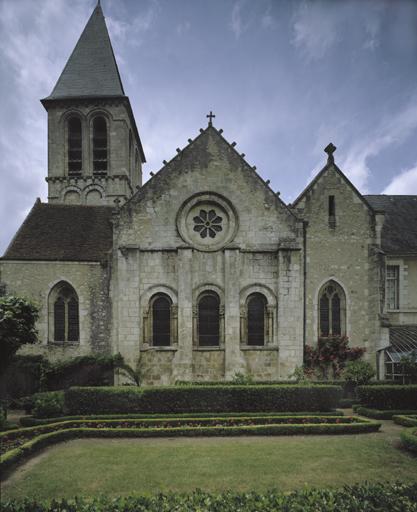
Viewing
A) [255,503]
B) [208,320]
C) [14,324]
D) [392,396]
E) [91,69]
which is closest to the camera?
[255,503]

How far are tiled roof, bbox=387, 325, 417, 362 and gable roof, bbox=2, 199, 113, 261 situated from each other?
17138 millimetres

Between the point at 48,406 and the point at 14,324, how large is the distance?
11.6 ft

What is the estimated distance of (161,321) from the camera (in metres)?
20.1

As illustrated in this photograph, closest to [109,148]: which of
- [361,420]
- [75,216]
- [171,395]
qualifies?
[75,216]

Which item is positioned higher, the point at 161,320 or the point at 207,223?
the point at 207,223

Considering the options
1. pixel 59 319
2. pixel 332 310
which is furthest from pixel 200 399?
pixel 59 319

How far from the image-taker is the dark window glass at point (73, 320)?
840 inches

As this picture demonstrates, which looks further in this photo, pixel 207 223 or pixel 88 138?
pixel 88 138

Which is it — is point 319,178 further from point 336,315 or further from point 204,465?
point 204,465

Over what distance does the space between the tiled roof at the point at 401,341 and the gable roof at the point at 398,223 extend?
4843 mm

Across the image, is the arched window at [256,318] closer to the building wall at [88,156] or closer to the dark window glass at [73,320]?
the dark window glass at [73,320]

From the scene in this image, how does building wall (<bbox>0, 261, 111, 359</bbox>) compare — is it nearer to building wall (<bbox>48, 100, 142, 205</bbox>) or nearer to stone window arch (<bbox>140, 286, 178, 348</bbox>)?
stone window arch (<bbox>140, 286, 178, 348</bbox>)

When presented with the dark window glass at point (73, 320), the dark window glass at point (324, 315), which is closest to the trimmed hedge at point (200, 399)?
the dark window glass at point (324, 315)

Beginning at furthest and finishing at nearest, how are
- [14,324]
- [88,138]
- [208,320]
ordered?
1. [88,138]
2. [208,320]
3. [14,324]
